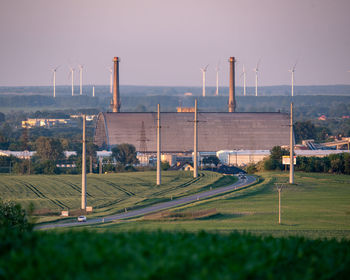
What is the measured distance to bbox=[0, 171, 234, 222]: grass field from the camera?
181ft

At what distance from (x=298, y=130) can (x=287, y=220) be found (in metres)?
115

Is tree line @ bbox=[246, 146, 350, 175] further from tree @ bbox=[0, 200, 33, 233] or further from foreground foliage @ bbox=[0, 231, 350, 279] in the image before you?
foreground foliage @ bbox=[0, 231, 350, 279]

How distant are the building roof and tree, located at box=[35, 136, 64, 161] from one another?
11.3 m

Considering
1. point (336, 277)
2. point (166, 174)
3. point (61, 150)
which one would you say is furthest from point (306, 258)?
point (61, 150)

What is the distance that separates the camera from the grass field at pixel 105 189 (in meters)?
55.2

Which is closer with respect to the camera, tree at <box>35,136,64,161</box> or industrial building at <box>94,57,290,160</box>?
tree at <box>35,136,64,161</box>

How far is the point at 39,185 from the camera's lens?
6644 cm

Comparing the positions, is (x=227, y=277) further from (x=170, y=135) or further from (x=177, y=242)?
(x=170, y=135)

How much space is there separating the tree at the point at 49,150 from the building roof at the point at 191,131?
11.3 meters

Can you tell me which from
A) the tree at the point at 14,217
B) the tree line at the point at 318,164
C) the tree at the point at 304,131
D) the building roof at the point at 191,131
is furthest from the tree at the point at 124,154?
the tree at the point at 14,217

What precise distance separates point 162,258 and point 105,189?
2069 inches

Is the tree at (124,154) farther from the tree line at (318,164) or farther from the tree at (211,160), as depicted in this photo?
the tree line at (318,164)

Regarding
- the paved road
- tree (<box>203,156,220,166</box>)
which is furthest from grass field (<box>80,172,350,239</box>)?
tree (<box>203,156,220,166</box>)

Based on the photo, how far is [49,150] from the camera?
111 meters
